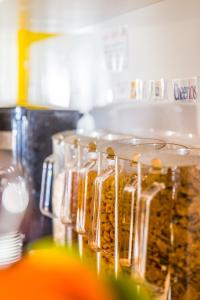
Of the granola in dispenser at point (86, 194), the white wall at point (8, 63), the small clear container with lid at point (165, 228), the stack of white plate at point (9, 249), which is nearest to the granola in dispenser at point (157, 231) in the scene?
the small clear container with lid at point (165, 228)

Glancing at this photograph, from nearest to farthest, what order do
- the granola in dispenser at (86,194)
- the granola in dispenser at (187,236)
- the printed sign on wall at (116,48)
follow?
the granola in dispenser at (187,236) → the granola in dispenser at (86,194) → the printed sign on wall at (116,48)

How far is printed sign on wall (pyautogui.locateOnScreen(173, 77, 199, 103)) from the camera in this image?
1.94 feet

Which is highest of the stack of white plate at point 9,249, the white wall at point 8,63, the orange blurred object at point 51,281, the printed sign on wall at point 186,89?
the white wall at point 8,63

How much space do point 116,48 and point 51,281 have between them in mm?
417

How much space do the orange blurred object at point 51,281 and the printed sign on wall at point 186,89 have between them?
0.88ft

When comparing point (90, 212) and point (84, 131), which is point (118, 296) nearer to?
point (90, 212)

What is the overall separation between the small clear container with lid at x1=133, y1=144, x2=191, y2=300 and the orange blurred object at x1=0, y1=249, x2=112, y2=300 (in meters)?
0.15

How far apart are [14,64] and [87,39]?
16cm

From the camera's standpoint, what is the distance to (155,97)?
68cm

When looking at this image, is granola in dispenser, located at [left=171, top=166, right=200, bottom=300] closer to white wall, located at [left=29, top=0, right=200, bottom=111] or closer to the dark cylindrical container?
white wall, located at [left=29, top=0, right=200, bottom=111]

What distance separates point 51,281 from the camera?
617mm

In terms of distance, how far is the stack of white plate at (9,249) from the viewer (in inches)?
26.2

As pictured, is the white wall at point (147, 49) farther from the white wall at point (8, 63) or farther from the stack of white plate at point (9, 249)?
the stack of white plate at point (9, 249)

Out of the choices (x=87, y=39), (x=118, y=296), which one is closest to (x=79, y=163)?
(x=118, y=296)
